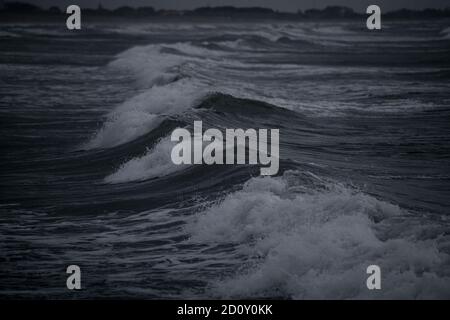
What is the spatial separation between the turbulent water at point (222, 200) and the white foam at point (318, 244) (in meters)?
0.02

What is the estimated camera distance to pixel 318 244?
9719 mm

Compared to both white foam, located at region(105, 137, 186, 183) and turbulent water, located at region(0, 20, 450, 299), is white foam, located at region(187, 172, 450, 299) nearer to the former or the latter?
turbulent water, located at region(0, 20, 450, 299)

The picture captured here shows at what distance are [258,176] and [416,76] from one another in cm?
2764

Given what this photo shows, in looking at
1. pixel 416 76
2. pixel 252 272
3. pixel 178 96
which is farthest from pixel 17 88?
pixel 252 272

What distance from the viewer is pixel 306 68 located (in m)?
46.0

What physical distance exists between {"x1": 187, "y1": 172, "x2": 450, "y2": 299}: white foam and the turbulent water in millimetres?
20

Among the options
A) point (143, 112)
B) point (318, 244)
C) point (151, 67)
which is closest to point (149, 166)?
point (143, 112)

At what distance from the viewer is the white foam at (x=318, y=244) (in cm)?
871

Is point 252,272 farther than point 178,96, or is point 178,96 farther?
point 178,96

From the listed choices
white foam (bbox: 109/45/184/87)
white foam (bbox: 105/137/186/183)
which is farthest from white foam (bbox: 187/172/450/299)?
white foam (bbox: 109/45/184/87)

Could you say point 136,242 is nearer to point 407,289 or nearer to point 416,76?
point 407,289

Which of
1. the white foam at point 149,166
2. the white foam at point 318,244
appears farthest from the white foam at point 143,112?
the white foam at point 318,244

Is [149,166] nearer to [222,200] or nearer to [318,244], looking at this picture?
[222,200]

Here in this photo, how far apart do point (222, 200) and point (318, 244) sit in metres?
3.21
